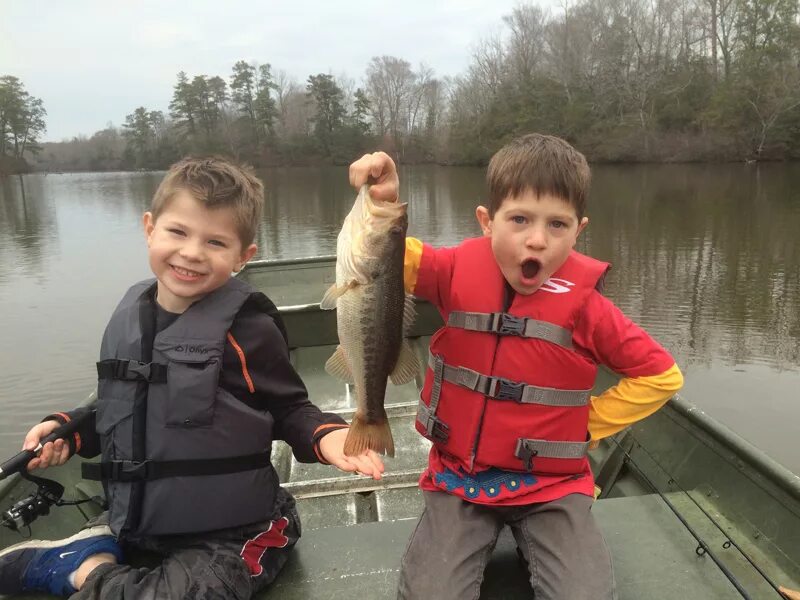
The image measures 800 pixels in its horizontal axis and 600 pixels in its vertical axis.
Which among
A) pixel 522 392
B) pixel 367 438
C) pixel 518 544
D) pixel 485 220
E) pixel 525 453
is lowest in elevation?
pixel 518 544

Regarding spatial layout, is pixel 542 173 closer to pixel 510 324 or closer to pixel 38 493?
pixel 510 324

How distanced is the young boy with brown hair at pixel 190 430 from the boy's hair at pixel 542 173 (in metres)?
1.14

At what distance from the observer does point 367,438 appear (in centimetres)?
247

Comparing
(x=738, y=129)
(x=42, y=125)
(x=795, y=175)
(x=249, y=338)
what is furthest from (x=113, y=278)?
(x=42, y=125)

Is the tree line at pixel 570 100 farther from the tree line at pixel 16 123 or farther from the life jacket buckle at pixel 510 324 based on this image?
the life jacket buckle at pixel 510 324

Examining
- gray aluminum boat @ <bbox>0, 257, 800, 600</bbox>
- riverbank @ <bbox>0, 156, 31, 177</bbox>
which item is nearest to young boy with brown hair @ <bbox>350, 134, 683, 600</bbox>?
gray aluminum boat @ <bbox>0, 257, 800, 600</bbox>

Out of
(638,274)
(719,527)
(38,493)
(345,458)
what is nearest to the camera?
(345,458)

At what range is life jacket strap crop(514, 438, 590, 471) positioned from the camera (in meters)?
2.58

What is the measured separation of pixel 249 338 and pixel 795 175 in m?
41.8

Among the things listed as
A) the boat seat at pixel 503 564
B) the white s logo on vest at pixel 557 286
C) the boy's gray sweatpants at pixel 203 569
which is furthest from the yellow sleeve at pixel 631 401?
the boy's gray sweatpants at pixel 203 569

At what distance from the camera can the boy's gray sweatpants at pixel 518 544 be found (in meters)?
2.34

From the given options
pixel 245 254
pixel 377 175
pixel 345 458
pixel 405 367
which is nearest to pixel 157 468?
pixel 345 458

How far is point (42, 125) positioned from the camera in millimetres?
77375

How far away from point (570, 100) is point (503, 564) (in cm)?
6108
